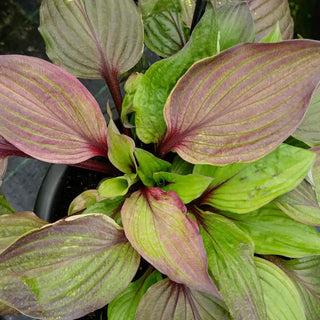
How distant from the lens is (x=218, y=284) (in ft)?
1.48

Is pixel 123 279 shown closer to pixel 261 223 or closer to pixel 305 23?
pixel 261 223

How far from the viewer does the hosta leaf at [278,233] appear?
48 centimetres

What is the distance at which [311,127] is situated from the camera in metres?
0.52

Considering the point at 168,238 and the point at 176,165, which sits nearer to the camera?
the point at 168,238

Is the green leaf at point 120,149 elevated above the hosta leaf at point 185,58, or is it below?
below

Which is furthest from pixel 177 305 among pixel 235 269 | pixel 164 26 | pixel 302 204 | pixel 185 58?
pixel 164 26

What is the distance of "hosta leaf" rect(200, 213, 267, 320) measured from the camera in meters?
0.43

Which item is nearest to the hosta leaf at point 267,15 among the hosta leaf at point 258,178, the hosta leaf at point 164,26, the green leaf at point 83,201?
the hosta leaf at point 164,26

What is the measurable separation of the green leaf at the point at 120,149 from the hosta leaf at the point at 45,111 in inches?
1.1

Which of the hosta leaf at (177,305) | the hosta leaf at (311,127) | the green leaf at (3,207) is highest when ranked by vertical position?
the hosta leaf at (311,127)

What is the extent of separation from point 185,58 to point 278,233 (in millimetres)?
242

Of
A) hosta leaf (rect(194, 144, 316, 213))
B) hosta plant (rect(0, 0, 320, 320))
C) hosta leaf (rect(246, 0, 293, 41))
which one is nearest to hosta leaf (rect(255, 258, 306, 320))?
hosta plant (rect(0, 0, 320, 320))

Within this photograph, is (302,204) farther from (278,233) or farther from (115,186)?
(115,186)

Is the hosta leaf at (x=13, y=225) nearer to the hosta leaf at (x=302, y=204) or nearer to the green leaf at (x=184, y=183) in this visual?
the green leaf at (x=184, y=183)
